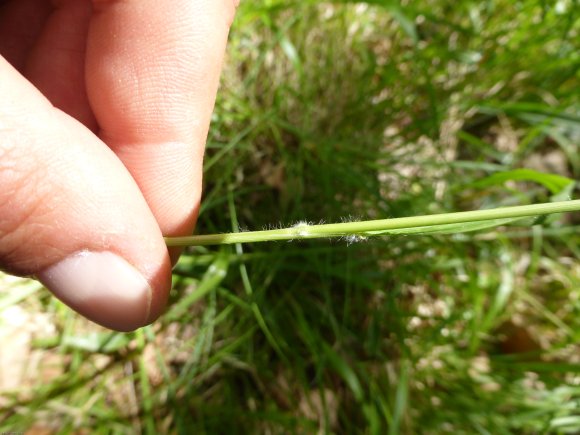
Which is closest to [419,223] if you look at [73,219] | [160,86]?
[73,219]

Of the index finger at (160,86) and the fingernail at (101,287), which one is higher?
the index finger at (160,86)

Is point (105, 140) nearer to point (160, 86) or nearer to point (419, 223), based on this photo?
point (160, 86)

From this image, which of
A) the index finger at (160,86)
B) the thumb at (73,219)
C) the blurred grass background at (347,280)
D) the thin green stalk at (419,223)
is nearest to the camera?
the thin green stalk at (419,223)

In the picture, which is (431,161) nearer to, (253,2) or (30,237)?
(253,2)

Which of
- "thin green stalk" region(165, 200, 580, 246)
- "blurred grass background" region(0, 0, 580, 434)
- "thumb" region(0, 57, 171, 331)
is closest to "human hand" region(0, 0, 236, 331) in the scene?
"thumb" region(0, 57, 171, 331)

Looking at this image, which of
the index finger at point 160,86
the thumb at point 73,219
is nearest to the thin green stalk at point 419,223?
the thumb at point 73,219

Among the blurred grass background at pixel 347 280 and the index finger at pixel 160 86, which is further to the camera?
the blurred grass background at pixel 347 280

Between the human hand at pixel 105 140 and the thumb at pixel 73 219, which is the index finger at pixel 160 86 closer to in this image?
the human hand at pixel 105 140

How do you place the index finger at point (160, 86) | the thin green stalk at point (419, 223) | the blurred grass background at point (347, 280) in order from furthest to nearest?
1. the blurred grass background at point (347, 280)
2. the index finger at point (160, 86)
3. the thin green stalk at point (419, 223)
